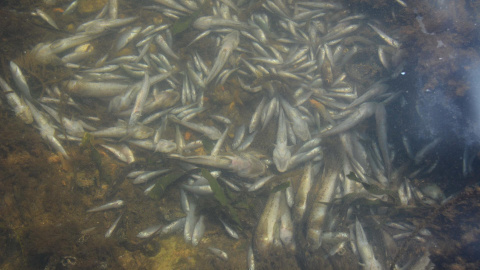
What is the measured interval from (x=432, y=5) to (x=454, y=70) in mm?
1384

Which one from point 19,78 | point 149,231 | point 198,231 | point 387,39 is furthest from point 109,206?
point 387,39

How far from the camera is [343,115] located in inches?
176

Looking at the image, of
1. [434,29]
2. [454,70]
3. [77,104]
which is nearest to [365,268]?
[454,70]

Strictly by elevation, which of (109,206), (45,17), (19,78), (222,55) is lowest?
(109,206)

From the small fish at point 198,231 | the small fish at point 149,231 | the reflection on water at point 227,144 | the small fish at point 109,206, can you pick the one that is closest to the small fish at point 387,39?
the reflection on water at point 227,144

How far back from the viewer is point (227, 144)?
4184mm

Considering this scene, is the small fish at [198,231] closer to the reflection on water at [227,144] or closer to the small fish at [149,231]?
the reflection on water at [227,144]

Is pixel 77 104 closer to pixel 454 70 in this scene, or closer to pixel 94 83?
pixel 94 83

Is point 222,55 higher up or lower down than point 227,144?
higher up

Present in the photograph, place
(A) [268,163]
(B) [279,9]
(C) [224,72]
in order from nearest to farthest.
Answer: (A) [268,163] < (C) [224,72] < (B) [279,9]

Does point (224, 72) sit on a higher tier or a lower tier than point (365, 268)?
higher

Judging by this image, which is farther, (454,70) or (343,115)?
(343,115)

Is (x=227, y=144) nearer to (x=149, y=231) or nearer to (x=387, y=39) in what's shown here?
(x=149, y=231)

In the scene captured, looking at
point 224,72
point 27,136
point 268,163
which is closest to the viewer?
point 27,136
